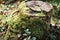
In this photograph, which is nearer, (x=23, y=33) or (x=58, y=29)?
(x=23, y=33)

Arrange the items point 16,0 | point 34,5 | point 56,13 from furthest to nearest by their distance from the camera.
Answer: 1. point 16,0
2. point 56,13
3. point 34,5

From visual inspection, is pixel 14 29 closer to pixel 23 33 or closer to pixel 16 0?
pixel 23 33

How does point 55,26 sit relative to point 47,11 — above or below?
below

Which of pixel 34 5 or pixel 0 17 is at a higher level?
pixel 34 5

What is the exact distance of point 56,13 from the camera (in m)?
3.86

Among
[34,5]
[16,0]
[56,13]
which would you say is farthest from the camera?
[16,0]

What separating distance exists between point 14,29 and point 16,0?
1.72 meters

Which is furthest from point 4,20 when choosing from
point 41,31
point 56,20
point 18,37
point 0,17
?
point 56,20

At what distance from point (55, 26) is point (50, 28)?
0.38 ft

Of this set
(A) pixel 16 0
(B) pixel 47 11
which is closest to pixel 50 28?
(B) pixel 47 11

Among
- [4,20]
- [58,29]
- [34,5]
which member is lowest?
[58,29]

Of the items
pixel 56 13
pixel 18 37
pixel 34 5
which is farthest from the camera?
pixel 56 13

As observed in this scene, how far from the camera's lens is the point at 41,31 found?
3.44 meters

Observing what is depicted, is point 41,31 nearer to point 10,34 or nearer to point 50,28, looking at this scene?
point 50,28
